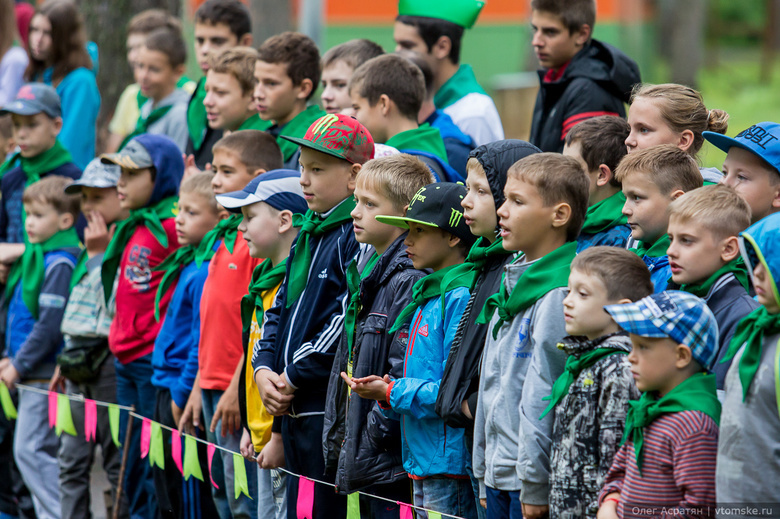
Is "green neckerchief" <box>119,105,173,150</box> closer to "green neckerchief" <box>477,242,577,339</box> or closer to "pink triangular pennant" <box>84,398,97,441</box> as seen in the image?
"pink triangular pennant" <box>84,398,97,441</box>

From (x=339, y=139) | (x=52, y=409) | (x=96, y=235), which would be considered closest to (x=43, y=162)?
(x=96, y=235)

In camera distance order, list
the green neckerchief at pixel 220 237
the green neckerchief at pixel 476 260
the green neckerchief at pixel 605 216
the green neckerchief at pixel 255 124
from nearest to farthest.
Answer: the green neckerchief at pixel 476 260, the green neckerchief at pixel 605 216, the green neckerchief at pixel 220 237, the green neckerchief at pixel 255 124

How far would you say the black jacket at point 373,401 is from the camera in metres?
4.17

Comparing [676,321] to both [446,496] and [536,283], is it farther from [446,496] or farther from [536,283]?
[446,496]

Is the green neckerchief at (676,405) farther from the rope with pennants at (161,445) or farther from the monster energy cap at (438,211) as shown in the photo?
the monster energy cap at (438,211)

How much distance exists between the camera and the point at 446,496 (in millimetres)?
4008

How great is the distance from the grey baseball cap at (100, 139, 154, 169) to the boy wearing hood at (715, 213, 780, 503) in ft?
14.3

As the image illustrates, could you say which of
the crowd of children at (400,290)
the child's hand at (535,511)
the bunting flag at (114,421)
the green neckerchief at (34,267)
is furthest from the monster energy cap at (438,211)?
the green neckerchief at (34,267)

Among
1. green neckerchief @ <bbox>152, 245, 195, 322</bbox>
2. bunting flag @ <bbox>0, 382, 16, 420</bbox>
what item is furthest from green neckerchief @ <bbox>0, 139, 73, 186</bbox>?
green neckerchief @ <bbox>152, 245, 195, 322</bbox>

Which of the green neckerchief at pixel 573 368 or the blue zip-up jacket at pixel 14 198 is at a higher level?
the blue zip-up jacket at pixel 14 198

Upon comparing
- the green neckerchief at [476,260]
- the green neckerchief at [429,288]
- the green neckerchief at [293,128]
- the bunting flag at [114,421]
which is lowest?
the bunting flag at [114,421]

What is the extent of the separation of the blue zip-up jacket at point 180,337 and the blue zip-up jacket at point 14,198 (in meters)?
2.45

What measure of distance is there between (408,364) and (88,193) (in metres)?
3.53

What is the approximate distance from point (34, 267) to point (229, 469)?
254 centimetres
